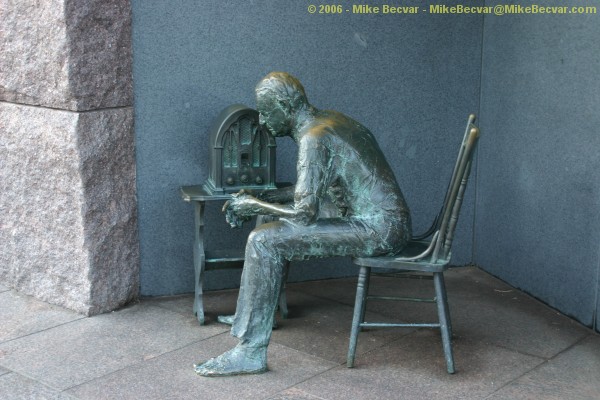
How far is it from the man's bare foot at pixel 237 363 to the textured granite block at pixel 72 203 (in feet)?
3.60

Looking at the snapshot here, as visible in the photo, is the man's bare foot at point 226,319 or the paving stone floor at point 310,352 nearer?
the paving stone floor at point 310,352

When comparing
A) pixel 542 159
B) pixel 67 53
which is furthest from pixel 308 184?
pixel 542 159

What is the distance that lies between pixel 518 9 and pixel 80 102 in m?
2.66

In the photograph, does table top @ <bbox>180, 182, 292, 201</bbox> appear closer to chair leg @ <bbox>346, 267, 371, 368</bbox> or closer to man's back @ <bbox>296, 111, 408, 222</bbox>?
man's back @ <bbox>296, 111, 408, 222</bbox>

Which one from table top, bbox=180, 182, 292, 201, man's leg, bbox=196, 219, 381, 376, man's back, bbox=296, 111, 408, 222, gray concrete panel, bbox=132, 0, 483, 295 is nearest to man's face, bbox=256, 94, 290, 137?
man's back, bbox=296, 111, 408, 222

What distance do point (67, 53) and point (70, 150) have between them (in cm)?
52

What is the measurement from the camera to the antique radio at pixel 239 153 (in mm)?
4781

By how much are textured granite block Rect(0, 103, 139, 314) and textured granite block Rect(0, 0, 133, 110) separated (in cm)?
10

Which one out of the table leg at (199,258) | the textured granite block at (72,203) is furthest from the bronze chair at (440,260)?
the textured granite block at (72,203)

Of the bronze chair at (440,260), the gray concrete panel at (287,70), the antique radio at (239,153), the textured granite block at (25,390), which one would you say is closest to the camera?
the textured granite block at (25,390)

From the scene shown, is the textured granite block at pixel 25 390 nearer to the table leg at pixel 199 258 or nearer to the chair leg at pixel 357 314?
the table leg at pixel 199 258

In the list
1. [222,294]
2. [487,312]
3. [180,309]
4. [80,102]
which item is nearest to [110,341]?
[180,309]

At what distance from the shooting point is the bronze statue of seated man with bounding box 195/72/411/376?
412cm

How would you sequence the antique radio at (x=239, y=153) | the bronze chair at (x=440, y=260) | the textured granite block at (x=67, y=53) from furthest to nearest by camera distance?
the antique radio at (x=239, y=153) → the textured granite block at (x=67, y=53) → the bronze chair at (x=440, y=260)
